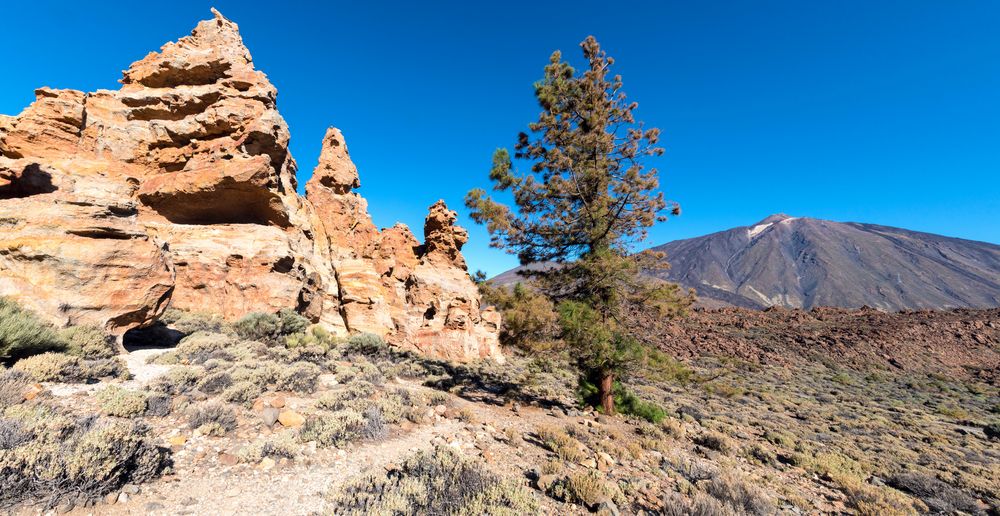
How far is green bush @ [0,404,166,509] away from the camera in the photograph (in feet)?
8.95

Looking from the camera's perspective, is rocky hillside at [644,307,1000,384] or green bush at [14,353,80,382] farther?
rocky hillside at [644,307,1000,384]

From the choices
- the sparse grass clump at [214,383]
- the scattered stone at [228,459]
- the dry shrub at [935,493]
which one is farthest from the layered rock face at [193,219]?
the dry shrub at [935,493]

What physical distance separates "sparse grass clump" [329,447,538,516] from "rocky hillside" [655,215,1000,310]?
106106mm

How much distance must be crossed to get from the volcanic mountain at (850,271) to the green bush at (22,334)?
336 ft

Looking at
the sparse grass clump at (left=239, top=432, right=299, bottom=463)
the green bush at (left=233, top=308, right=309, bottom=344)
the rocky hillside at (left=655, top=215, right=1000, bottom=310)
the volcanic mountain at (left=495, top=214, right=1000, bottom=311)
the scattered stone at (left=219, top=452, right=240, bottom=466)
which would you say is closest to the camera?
the scattered stone at (left=219, top=452, right=240, bottom=466)

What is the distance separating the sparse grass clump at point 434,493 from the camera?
3.44 m

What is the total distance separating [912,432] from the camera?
45.8 feet

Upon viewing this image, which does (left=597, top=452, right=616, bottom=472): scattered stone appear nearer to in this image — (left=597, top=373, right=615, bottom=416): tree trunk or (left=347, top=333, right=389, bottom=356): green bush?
(left=597, top=373, right=615, bottom=416): tree trunk

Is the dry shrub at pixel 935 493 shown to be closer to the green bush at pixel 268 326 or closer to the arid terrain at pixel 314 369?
the arid terrain at pixel 314 369

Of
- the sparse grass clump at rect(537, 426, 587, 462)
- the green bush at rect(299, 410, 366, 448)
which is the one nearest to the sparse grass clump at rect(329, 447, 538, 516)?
the green bush at rect(299, 410, 366, 448)

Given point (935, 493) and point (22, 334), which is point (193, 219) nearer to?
point (22, 334)

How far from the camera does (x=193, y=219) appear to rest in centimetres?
1412

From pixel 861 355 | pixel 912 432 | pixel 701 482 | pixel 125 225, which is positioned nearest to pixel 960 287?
pixel 861 355

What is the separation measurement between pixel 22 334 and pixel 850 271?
669ft
